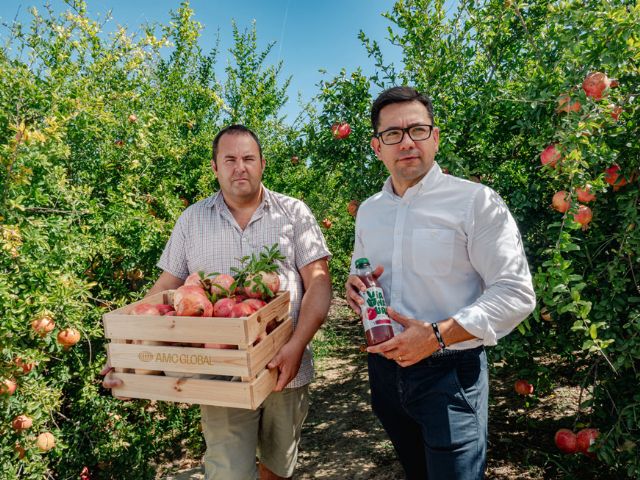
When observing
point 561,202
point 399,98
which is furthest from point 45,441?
point 561,202

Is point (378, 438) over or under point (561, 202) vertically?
under

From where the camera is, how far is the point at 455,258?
5.61 feet

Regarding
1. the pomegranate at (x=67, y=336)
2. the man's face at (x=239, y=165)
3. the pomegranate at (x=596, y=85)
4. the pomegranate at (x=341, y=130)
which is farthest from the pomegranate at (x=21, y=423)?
the pomegranate at (x=596, y=85)

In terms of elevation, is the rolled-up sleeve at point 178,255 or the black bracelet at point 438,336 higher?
the rolled-up sleeve at point 178,255

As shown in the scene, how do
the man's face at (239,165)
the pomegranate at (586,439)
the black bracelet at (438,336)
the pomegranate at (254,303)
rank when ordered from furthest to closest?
the pomegranate at (586,439) < the man's face at (239,165) < the pomegranate at (254,303) < the black bracelet at (438,336)

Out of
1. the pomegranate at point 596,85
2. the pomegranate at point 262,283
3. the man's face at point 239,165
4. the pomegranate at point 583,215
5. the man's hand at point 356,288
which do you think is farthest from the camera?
the man's face at point 239,165

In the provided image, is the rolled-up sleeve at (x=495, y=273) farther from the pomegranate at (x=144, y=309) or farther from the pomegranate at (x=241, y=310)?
the pomegranate at (x=144, y=309)

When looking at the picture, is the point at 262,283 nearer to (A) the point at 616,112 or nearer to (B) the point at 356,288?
(B) the point at 356,288

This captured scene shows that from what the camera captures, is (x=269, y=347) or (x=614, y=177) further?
(x=614, y=177)

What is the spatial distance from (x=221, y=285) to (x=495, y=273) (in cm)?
A: 114

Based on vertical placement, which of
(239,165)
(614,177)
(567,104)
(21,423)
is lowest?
(21,423)

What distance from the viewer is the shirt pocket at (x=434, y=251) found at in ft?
5.60

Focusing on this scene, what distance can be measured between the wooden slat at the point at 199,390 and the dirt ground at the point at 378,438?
1.81 m

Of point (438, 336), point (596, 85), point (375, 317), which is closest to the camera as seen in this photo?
point (438, 336)
